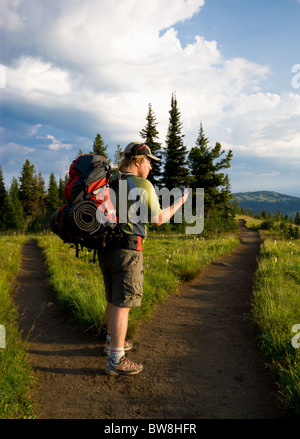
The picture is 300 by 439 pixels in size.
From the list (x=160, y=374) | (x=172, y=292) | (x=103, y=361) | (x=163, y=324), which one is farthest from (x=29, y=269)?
(x=160, y=374)

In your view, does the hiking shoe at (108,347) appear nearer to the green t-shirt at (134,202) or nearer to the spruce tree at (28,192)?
the green t-shirt at (134,202)

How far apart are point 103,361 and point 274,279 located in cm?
491

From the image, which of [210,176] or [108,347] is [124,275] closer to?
[108,347]

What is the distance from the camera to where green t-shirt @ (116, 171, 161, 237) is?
10.7ft

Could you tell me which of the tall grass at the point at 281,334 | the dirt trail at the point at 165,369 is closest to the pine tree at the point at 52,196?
the dirt trail at the point at 165,369

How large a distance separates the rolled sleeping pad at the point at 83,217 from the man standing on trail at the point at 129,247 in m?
0.42

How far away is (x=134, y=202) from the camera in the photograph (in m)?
3.28

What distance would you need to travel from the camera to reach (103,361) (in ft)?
12.6

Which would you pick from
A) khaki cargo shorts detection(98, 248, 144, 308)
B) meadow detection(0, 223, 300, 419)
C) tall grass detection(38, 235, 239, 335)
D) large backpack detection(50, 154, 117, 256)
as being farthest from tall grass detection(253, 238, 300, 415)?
large backpack detection(50, 154, 117, 256)

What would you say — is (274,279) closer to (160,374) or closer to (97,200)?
(160,374)

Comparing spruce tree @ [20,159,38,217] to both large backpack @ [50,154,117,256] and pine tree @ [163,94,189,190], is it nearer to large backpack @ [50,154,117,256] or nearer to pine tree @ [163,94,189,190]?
pine tree @ [163,94,189,190]

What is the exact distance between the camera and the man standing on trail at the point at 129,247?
3.29 metres

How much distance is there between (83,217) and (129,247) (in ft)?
2.12
